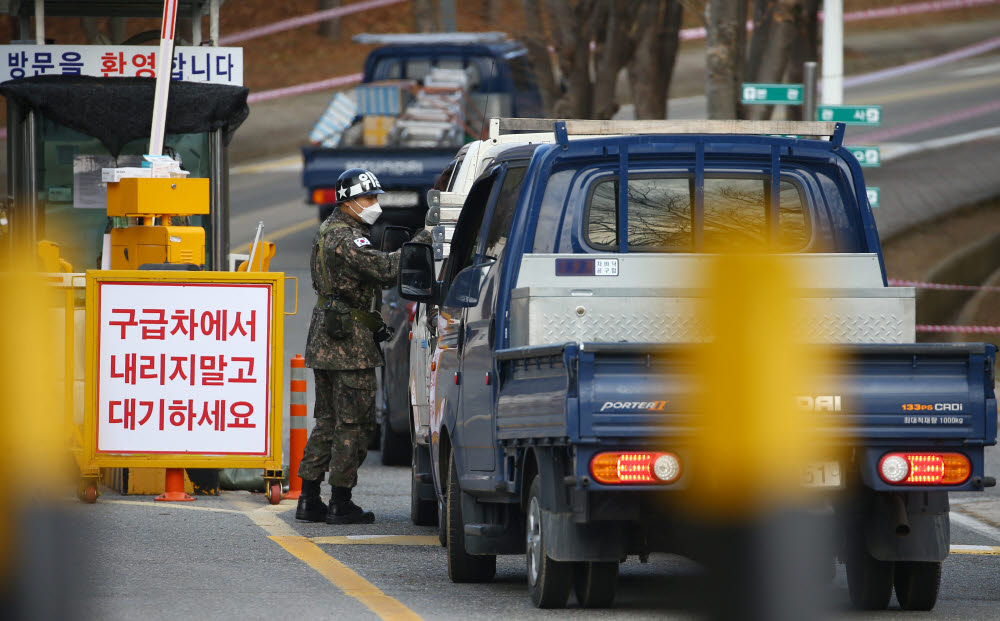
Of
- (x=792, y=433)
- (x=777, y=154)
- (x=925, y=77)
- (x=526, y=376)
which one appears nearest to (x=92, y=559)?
(x=792, y=433)

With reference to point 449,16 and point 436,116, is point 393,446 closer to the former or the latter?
point 436,116

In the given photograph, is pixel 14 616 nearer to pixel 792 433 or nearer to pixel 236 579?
pixel 792 433

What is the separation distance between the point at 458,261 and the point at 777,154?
1.98 m

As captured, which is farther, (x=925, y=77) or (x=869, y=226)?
(x=925, y=77)

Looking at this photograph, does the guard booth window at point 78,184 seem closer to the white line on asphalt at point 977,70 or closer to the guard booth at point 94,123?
the guard booth at point 94,123

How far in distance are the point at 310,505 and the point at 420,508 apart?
25.9 inches

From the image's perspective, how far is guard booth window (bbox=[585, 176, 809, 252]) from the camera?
23.9 ft

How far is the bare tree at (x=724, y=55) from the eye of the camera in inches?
731

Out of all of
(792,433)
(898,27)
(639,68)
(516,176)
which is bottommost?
(792,433)

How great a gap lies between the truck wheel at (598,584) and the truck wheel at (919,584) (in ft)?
3.80

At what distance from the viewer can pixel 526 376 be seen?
653cm

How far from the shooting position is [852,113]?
54.5 feet

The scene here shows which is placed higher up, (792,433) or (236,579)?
(792,433)

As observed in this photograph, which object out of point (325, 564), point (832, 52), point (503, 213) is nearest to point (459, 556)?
point (325, 564)
